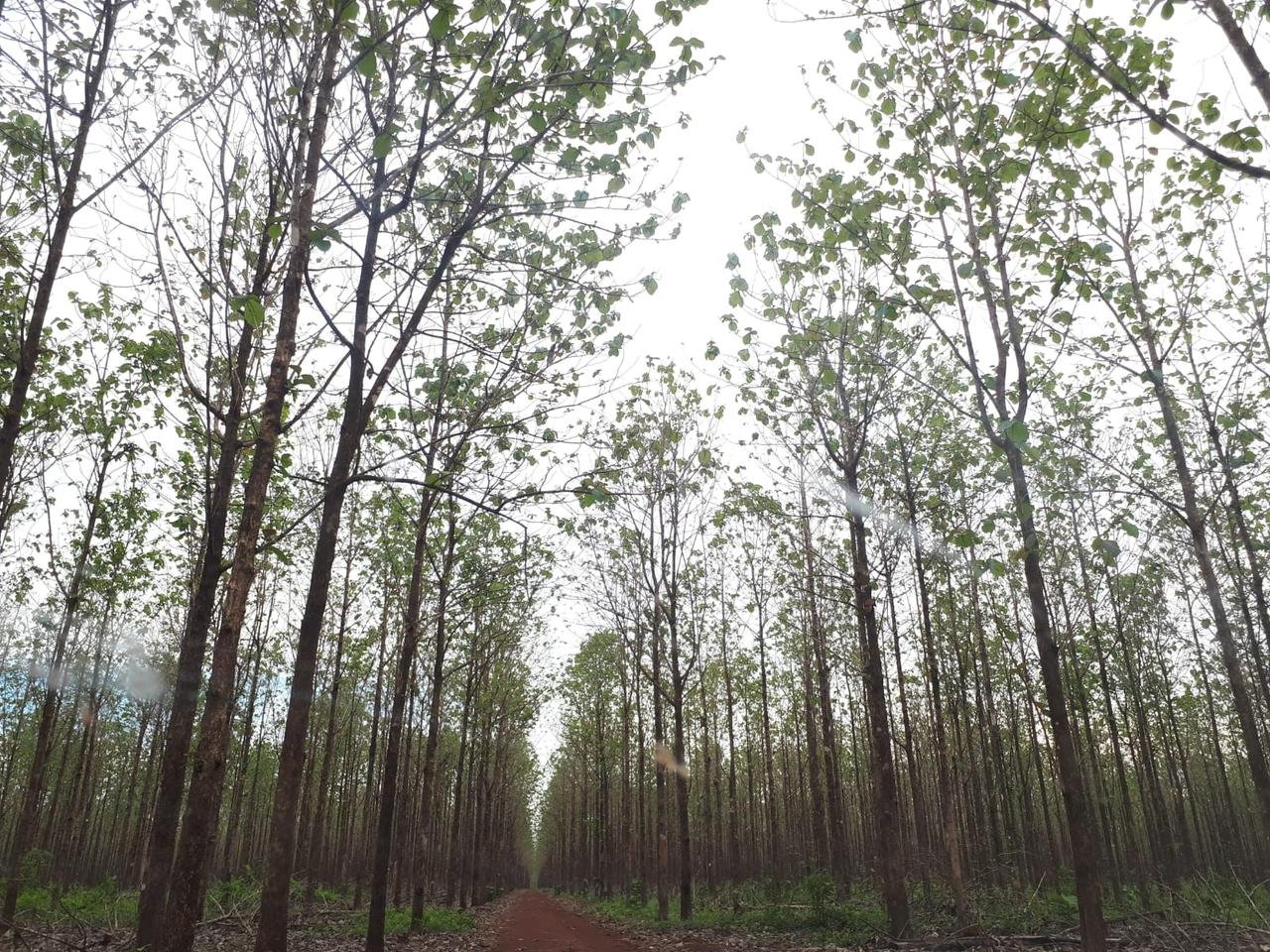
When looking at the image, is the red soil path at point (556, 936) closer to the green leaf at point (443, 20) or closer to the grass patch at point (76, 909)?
the grass patch at point (76, 909)

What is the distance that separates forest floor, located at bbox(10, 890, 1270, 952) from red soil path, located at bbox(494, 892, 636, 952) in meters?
0.02

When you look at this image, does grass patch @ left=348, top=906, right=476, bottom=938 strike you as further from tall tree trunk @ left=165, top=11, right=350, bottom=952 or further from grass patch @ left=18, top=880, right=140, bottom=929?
tall tree trunk @ left=165, top=11, right=350, bottom=952

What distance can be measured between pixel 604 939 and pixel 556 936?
126 cm

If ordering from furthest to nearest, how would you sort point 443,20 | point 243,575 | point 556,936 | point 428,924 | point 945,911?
point 556,936 < point 428,924 < point 945,911 < point 243,575 < point 443,20

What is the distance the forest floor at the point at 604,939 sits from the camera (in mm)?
8109

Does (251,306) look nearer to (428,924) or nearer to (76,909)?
(428,924)

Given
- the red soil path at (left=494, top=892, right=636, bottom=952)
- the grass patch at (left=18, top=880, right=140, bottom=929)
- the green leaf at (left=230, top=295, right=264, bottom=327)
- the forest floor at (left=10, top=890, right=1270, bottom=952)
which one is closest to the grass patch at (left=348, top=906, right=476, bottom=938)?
the forest floor at (left=10, top=890, right=1270, bottom=952)

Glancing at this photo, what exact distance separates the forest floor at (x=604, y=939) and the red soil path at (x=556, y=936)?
21 millimetres

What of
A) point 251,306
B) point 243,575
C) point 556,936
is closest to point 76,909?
point 556,936

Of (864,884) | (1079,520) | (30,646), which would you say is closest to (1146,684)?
(1079,520)

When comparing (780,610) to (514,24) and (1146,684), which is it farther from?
(514,24)

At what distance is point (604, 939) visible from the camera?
50.9 ft

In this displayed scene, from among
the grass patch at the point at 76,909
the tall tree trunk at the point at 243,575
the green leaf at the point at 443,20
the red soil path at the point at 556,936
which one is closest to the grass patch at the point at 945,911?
the red soil path at the point at 556,936

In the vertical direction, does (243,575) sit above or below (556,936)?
above
